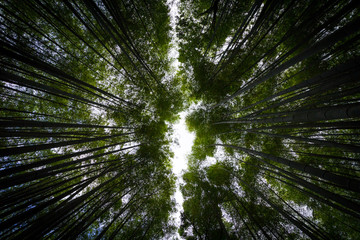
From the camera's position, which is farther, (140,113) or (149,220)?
(140,113)

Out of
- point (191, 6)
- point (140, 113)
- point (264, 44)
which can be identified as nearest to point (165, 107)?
point (140, 113)

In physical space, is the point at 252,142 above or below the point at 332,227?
above

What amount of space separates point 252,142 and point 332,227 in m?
5.29

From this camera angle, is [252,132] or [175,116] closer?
[252,132]

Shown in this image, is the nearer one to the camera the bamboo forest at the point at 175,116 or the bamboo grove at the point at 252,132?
the bamboo grove at the point at 252,132

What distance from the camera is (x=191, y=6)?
6.78 m

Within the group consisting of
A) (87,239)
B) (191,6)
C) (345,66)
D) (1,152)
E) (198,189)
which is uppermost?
(191,6)

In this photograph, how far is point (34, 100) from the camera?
23.6ft

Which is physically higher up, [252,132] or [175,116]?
[175,116]

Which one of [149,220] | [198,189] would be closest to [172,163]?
[198,189]

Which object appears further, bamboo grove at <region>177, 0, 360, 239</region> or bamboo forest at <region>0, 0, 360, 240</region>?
bamboo forest at <region>0, 0, 360, 240</region>

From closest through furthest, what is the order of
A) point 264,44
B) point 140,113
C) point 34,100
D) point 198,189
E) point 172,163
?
point 264,44
point 34,100
point 198,189
point 140,113
point 172,163

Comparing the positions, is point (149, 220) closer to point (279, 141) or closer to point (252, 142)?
point (252, 142)

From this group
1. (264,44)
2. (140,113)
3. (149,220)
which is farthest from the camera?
(140,113)
